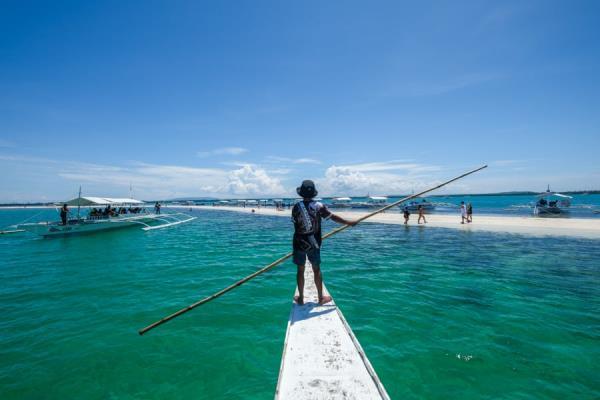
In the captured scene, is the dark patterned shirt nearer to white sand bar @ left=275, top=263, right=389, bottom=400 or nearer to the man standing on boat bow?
the man standing on boat bow

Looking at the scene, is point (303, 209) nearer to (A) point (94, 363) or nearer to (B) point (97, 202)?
(A) point (94, 363)

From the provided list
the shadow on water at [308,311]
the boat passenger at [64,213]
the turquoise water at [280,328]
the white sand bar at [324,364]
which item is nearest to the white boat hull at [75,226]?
the boat passenger at [64,213]

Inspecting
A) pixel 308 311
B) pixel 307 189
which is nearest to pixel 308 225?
pixel 307 189

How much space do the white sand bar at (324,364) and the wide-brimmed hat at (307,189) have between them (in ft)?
8.40

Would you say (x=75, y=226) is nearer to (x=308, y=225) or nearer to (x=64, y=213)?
(x=64, y=213)

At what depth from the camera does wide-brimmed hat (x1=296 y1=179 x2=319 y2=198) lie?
554 centimetres

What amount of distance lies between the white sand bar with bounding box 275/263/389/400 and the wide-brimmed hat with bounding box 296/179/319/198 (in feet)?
8.40

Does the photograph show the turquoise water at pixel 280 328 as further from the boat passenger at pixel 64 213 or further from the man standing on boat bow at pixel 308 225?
the boat passenger at pixel 64 213

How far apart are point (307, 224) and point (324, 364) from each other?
254 centimetres

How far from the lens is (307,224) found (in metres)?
5.45

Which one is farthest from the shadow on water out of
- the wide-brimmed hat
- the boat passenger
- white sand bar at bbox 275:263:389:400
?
the boat passenger

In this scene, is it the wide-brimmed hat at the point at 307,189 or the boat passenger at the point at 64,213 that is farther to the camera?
the boat passenger at the point at 64,213

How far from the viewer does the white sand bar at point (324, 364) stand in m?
3.17

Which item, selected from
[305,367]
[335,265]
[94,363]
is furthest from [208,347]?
[335,265]
